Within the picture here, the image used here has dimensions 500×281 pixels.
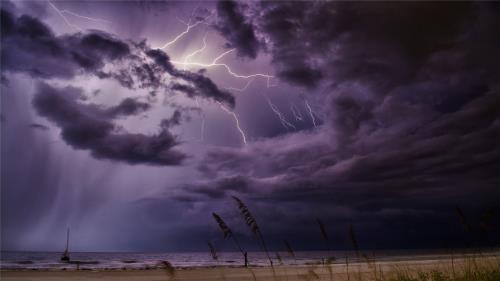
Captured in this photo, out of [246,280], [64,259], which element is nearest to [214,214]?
[246,280]

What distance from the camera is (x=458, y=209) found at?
5.78 meters

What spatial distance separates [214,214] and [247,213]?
1.36 ft

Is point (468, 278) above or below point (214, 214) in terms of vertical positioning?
below

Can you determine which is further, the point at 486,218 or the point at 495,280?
the point at 495,280

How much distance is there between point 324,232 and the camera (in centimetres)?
542

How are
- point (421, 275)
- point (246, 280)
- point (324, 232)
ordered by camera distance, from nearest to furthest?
point (324, 232)
point (421, 275)
point (246, 280)

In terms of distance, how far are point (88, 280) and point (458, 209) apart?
24006mm

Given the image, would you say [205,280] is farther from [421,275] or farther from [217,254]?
[217,254]

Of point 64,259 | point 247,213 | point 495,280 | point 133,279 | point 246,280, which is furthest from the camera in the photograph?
point 64,259

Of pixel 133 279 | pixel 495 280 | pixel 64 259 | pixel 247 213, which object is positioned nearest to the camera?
pixel 247 213

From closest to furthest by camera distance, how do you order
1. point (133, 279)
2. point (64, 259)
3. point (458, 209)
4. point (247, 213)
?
point (247, 213), point (458, 209), point (133, 279), point (64, 259)

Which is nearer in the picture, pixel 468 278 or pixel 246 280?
pixel 468 278

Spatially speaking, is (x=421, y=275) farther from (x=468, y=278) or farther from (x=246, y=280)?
(x=246, y=280)

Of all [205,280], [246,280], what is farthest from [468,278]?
[205,280]
